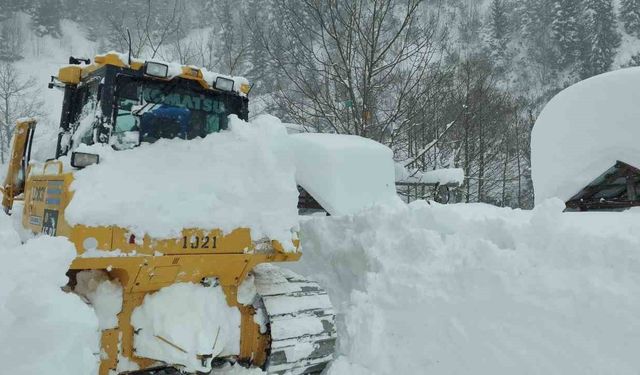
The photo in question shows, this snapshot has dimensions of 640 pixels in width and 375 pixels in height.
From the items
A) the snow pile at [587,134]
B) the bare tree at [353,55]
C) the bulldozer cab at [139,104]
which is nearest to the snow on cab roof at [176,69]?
the bulldozer cab at [139,104]

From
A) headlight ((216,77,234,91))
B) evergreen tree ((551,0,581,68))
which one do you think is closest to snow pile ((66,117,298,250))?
headlight ((216,77,234,91))

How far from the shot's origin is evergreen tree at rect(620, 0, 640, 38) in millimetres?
57681

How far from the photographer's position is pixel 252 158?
3.97m

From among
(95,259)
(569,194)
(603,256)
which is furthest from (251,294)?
(569,194)

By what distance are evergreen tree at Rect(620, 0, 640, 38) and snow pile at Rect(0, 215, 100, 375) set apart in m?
69.5

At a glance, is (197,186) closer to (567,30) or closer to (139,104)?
(139,104)

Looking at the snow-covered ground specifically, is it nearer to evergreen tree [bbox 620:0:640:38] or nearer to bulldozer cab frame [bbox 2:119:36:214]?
bulldozer cab frame [bbox 2:119:36:214]

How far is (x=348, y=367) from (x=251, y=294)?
114cm

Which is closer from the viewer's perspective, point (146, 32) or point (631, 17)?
point (146, 32)

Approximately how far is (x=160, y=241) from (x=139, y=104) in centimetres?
118

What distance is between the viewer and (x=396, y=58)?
33.4 ft

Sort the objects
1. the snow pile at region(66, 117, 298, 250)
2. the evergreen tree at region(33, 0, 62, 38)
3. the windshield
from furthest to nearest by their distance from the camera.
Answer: the evergreen tree at region(33, 0, 62, 38) → the windshield → the snow pile at region(66, 117, 298, 250)

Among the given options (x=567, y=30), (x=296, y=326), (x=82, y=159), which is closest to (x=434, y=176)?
(x=296, y=326)

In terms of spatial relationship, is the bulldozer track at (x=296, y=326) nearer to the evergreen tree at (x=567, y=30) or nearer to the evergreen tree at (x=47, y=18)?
the evergreen tree at (x=567, y=30)
